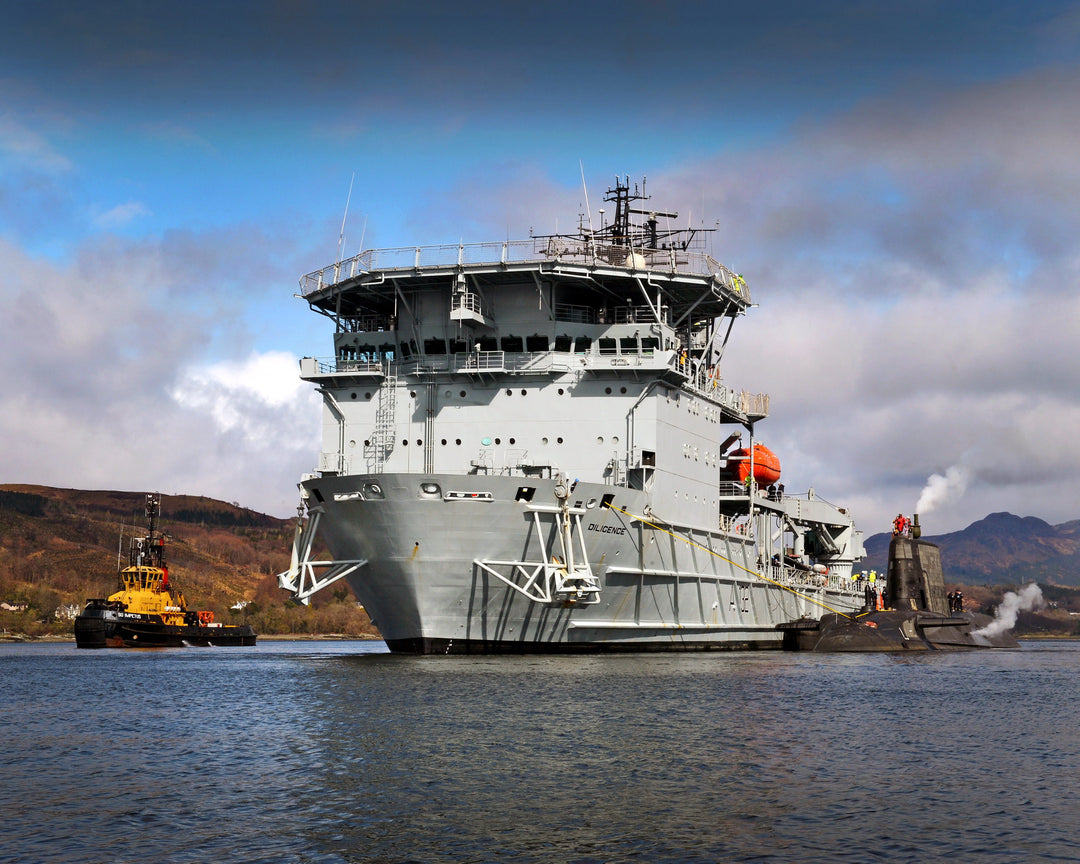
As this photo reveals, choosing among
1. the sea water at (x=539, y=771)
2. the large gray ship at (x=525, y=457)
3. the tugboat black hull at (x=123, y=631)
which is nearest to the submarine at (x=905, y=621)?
the large gray ship at (x=525, y=457)

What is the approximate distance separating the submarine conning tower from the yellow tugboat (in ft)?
153

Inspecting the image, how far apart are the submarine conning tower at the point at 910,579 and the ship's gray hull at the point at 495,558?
904 inches

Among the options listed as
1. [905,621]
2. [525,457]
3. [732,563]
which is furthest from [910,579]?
[525,457]

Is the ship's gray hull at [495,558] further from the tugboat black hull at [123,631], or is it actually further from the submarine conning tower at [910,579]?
the tugboat black hull at [123,631]

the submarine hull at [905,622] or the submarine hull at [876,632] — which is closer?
the submarine hull at [876,632]

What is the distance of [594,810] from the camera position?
1767cm

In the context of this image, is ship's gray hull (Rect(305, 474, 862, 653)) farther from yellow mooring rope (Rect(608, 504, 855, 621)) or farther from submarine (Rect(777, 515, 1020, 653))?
submarine (Rect(777, 515, 1020, 653))

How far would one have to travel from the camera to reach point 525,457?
45.2 m

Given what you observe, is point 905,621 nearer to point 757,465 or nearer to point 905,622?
point 905,622

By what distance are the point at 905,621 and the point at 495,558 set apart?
29.9 meters

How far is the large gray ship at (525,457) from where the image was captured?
134ft

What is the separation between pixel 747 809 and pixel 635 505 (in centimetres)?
2650

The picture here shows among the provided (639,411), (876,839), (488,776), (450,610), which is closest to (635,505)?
(639,411)

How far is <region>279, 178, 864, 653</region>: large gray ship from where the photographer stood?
40.8 m
